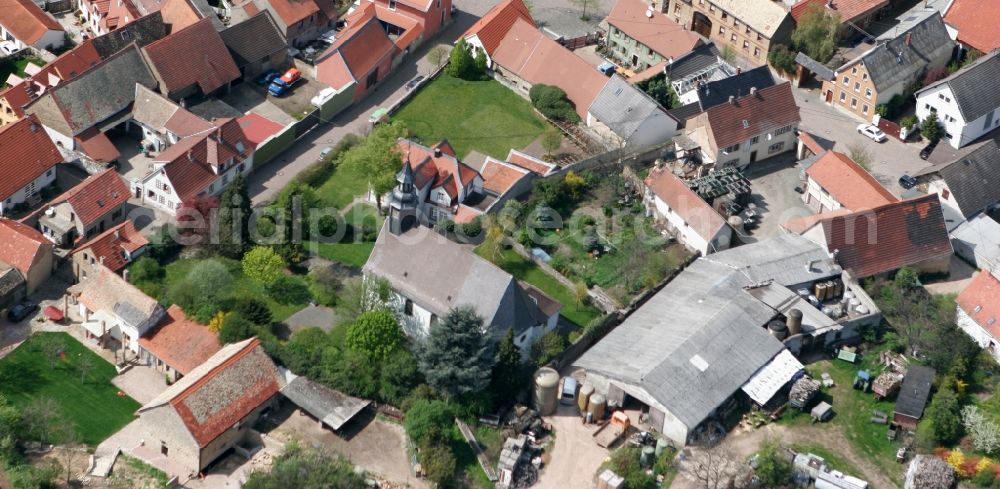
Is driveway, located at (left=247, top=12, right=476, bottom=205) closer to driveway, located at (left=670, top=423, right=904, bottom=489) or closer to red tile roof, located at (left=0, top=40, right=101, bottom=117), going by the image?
red tile roof, located at (left=0, top=40, right=101, bottom=117)

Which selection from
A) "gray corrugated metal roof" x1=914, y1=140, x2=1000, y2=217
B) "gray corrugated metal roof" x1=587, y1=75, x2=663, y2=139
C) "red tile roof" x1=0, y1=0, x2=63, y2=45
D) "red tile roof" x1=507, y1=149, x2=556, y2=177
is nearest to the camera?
"gray corrugated metal roof" x1=914, y1=140, x2=1000, y2=217

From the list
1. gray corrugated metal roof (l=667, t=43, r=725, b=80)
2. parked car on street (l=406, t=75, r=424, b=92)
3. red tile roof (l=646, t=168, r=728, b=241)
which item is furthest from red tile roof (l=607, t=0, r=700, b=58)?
red tile roof (l=646, t=168, r=728, b=241)

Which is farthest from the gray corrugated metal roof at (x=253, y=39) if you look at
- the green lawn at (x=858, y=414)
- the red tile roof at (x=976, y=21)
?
the red tile roof at (x=976, y=21)

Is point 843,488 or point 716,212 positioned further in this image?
point 716,212

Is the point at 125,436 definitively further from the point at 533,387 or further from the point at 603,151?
the point at 603,151

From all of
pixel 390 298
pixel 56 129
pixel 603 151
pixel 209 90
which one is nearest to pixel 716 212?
pixel 603 151

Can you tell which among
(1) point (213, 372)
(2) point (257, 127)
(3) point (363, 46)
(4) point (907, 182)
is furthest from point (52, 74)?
(4) point (907, 182)
